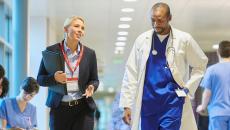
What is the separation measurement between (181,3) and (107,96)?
2248 centimetres

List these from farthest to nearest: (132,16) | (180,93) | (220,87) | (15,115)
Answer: (132,16), (220,87), (15,115), (180,93)

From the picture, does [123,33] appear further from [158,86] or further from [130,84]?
[158,86]

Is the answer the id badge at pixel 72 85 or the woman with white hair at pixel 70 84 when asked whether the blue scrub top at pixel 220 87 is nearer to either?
the woman with white hair at pixel 70 84

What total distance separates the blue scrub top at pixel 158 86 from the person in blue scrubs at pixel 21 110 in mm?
1753

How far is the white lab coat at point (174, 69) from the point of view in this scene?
3689mm

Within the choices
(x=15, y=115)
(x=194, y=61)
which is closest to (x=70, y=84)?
(x=194, y=61)

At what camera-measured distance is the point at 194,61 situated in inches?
150

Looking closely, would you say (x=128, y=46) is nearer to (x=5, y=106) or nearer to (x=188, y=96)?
(x=5, y=106)

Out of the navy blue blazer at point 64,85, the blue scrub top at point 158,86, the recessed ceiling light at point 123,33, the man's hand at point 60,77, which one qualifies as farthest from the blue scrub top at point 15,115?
the recessed ceiling light at point 123,33

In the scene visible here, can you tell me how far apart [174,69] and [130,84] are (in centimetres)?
38

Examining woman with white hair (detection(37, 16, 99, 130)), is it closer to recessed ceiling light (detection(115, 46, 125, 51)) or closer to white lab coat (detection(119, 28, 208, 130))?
white lab coat (detection(119, 28, 208, 130))

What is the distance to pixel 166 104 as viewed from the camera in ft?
11.8

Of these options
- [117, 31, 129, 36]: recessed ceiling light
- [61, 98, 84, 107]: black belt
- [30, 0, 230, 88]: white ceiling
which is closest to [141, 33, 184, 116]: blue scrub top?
[61, 98, 84, 107]: black belt

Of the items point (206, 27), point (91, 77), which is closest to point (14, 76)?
point (91, 77)
